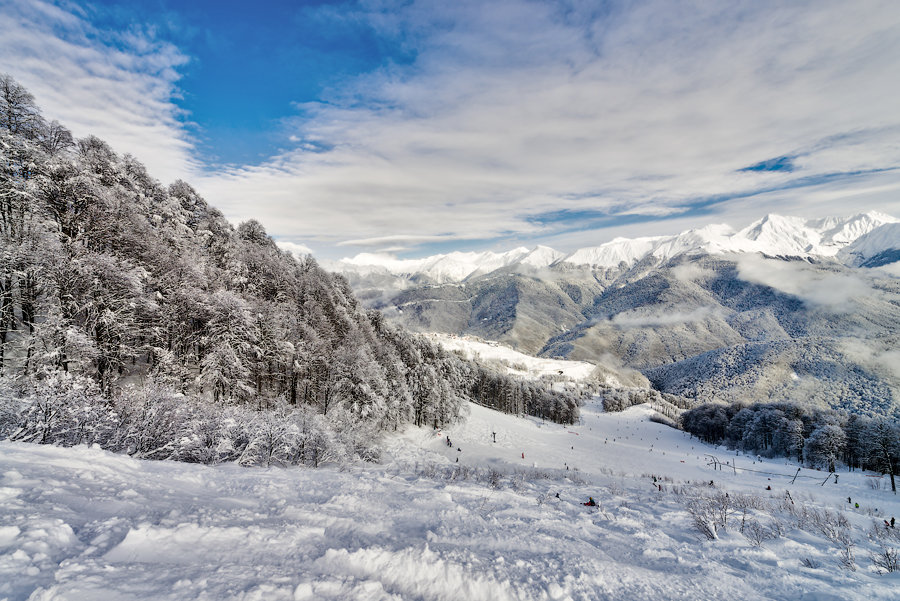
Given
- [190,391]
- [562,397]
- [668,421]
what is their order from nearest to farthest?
1. [190,391]
2. [562,397]
3. [668,421]

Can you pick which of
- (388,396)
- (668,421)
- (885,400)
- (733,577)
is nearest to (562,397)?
(668,421)

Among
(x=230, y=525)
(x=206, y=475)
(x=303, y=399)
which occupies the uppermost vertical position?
(x=230, y=525)

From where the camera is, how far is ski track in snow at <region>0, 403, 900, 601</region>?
4387 millimetres

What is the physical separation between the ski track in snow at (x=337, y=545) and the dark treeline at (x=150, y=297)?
35.5ft

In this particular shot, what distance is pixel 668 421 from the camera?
123 m

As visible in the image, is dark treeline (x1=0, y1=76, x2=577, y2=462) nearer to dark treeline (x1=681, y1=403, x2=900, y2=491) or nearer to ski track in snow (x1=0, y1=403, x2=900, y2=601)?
ski track in snow (x1=0, y1=403, x2=900, y2=601)

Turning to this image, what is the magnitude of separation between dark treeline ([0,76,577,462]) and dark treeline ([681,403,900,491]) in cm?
6148

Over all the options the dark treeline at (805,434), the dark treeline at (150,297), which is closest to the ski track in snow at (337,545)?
the dark treeline at (150,297)

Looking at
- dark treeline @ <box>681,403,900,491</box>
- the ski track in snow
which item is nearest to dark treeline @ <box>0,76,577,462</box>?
the ski track in snow

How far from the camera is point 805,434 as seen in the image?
7244 cm

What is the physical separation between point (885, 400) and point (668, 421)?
132 metres

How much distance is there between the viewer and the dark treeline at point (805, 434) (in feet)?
170

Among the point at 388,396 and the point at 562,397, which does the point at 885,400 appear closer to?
the point at 562,397

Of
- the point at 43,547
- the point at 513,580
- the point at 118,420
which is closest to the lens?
the point at 43,547
